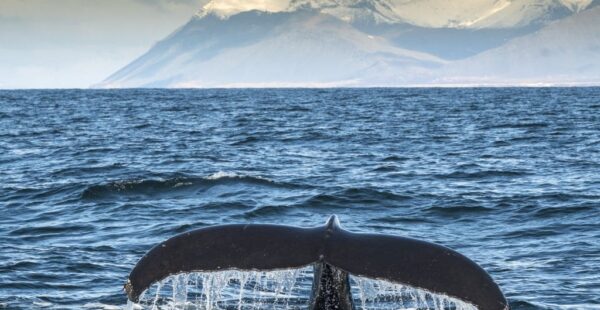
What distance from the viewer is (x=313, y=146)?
92.8ft

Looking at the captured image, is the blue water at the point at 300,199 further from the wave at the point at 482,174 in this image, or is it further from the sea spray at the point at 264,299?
the sea spray at the point at 264,299

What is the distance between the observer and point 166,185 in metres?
18.3

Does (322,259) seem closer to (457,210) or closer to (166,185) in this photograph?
(457,210)

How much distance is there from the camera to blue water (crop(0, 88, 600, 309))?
1055 centimetres

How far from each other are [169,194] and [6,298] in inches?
313

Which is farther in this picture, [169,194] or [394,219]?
[169,194]

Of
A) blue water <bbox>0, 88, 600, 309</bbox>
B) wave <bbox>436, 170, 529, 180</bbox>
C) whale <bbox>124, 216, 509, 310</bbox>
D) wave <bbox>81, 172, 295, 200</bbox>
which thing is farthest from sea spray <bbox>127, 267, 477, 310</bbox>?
wave <bbox>436, 170, 529, 180</bbox>

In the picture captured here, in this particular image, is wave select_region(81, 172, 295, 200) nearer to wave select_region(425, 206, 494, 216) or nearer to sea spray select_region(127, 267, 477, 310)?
wave select_region(425, 206, 494, 216)

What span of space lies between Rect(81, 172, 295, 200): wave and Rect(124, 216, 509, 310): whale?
12.1 meters

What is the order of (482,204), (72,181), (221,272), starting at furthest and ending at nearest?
(72,181), (482,204), (221,272)

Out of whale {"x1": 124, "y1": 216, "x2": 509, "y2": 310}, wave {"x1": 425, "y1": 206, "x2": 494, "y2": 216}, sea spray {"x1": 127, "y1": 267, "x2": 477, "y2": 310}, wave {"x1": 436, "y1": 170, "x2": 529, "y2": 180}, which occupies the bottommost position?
wave {"x1": 436, "y1": 170, "x2": 529, "y2": 180}

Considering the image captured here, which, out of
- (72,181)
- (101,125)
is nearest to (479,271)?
(72,181)

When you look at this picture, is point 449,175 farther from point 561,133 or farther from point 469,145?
point 561,133

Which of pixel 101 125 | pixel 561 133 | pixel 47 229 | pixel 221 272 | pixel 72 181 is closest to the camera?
pixel 221 272
